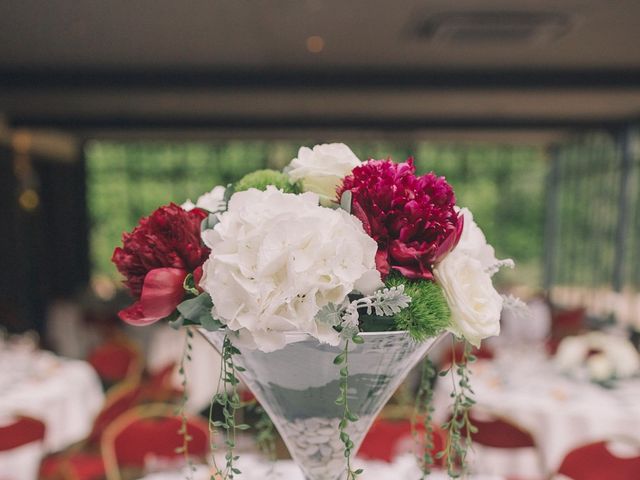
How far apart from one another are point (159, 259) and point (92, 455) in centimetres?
267

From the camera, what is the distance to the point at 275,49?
15.4 ft

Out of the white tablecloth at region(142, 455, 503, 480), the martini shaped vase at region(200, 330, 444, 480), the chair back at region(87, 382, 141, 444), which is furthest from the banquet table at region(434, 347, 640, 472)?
the martini shaped vase at region(200, 330, 444, 480)

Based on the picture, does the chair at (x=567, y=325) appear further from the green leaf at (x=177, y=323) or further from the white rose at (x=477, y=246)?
the green leaf at (x=177, y=323)

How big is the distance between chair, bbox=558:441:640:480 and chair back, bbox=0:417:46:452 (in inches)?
83.0

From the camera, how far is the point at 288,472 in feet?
4.48

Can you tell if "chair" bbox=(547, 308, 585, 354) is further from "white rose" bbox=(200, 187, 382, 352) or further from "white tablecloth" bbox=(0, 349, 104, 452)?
"white rose" bbox=(200, 187, 382, 352)

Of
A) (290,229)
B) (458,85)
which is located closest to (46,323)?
(458,85)

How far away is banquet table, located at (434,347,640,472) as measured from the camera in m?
2.89

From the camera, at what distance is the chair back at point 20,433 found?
7.60ft

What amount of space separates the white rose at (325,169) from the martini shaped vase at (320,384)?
0.23 m

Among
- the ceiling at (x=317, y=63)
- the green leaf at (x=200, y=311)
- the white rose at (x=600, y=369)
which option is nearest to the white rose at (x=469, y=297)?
the green leaf at (x=200, y=311)

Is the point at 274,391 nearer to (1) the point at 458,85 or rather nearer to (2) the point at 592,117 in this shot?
(1) the point at 458,85

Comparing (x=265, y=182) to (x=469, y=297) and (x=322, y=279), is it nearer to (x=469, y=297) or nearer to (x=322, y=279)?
(x=322, y=279)

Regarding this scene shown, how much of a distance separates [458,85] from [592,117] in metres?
3.04
